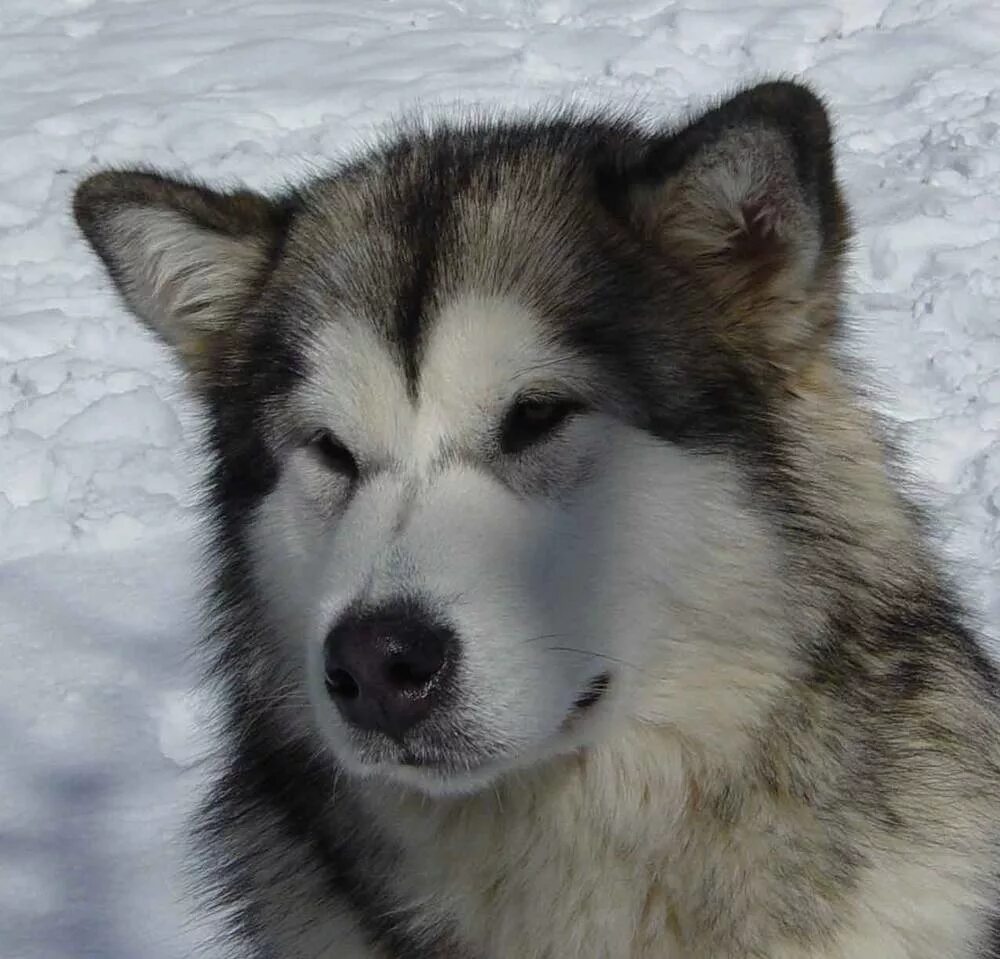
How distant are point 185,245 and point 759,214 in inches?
38.2

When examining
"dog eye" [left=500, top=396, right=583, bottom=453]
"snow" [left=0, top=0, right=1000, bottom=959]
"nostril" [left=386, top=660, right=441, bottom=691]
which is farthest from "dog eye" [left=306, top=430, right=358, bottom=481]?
"snow" [left=0, top=0, right=1000, bottom=959]

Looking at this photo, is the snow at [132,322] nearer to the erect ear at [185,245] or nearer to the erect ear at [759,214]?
the erect ear at [759,214]

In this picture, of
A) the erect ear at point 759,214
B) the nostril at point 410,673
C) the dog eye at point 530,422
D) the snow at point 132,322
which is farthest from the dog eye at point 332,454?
the snow at point 132,322

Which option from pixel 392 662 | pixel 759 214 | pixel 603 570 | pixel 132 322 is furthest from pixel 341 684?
pixel 132 322

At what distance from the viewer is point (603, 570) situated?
7.20 feet

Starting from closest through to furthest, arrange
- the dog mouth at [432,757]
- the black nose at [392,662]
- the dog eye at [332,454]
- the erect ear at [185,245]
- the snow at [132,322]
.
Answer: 1. the black nose at [392,662]
2. the dog mouth at [432,757]
3. the dog eye at [332,454]
4. the erect ear at [185,245]
5. the snow at [132,322]

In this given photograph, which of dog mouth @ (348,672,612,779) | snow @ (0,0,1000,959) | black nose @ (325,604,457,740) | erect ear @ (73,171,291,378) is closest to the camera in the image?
black nose @ (325,604,457,740)

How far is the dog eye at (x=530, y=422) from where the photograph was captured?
220 centimetres

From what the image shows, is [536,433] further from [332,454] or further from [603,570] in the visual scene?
[332,454]

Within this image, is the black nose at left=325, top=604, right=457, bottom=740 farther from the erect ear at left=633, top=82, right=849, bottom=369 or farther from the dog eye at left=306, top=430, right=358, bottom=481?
the erect ear at left=633, top=82, right=849, bottom=369

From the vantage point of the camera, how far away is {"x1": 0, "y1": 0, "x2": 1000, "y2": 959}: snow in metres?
3.79

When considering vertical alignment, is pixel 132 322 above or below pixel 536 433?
below

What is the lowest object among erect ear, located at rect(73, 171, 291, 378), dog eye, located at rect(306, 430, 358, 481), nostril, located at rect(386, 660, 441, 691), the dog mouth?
the dog mouth

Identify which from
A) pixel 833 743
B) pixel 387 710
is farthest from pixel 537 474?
pixel 833 743
